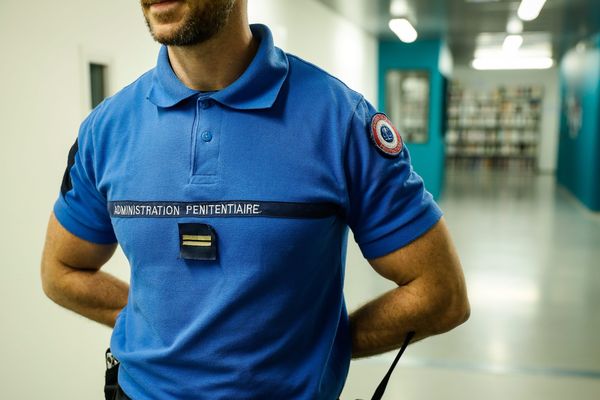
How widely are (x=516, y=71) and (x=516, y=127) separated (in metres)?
→ 1.58

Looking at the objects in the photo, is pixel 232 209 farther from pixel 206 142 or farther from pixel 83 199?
pixel 83 199

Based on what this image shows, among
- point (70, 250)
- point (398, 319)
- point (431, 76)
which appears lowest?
point (398, 319)

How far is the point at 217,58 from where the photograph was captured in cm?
103

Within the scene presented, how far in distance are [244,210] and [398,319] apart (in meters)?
0.41

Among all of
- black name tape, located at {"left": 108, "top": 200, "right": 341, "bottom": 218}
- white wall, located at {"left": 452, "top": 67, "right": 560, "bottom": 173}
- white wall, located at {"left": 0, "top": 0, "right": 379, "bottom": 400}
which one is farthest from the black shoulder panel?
white wall, located at {"left": 452, "top": 67, "right": 560, "bottom": 173}

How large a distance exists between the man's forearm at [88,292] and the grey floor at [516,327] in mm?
2279

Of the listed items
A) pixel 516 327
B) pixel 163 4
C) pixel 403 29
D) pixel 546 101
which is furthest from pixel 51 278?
pixel 546 101

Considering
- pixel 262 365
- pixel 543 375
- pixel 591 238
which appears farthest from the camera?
pixel 591 238

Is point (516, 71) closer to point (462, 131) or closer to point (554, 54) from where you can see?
point (462, 131)

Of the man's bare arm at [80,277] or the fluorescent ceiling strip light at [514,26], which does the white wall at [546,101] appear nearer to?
the fluorescent ceiling strip light at [514,26]

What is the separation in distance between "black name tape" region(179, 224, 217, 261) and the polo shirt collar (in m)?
0.22

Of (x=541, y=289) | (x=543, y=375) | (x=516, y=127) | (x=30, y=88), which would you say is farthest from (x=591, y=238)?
(x=516, y=127)

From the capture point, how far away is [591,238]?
7.36 meters

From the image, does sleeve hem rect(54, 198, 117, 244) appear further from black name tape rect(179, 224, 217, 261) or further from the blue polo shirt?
black name tape rect(179, 224, 217, 261)
